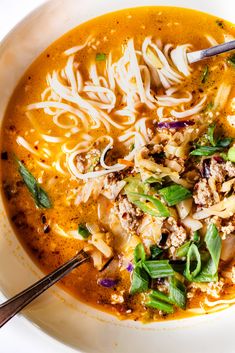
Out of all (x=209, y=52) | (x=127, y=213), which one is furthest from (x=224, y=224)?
(x=209, y=52)

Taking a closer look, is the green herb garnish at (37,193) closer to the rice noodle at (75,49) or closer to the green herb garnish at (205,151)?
the rice noodle at (75,49)

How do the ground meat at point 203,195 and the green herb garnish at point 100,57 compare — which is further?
the green herb garnish at point 100,57

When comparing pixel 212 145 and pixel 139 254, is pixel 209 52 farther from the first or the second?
pixel 139 254

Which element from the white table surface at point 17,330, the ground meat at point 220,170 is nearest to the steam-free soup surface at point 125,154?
the ground meat at point 220,170

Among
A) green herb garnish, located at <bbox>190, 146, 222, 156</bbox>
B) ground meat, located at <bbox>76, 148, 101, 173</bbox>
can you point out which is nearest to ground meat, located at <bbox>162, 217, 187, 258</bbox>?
green herb garnish, located at <bbox>190, 146, 222, 156</bbox>

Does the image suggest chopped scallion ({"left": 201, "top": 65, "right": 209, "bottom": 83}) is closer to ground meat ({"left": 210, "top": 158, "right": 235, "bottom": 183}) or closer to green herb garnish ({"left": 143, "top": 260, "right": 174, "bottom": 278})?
ground meat ({"left": 210, "top": 158, "right": 235, "bottom": 183})
